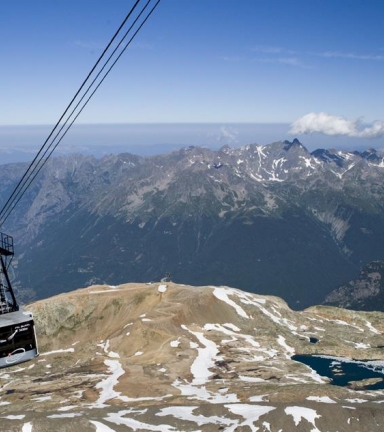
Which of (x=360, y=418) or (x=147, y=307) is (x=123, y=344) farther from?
(x=360, y=418)

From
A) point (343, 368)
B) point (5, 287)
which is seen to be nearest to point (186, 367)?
point (343, 368)

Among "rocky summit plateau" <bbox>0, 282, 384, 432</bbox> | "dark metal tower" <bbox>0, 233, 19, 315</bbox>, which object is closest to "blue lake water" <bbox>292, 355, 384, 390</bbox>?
"rocky summit plateau" <bbox>0, 282, 384, 432</bbox>

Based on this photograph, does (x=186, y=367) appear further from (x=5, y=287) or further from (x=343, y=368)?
(x=5, y=287)

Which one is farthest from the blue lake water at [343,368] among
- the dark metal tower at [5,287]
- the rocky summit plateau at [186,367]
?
the dark metal tower at [5,287]

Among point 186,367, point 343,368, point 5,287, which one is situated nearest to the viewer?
point 5,287

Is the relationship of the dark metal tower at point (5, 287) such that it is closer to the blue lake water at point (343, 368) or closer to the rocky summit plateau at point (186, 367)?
the rocky summit plateau at point (186, 367)
